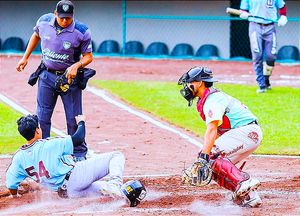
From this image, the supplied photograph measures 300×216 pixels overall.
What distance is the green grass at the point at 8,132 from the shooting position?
12.4 meters

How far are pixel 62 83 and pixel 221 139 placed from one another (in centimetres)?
224

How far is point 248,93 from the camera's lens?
57.1ft

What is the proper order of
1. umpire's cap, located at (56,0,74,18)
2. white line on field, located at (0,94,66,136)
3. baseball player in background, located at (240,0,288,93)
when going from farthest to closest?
baseball player in background, located at (240,0,288,93)
white line on field, located at (0,94,66,136)
umpire's cap, located at (56,0,74,18)

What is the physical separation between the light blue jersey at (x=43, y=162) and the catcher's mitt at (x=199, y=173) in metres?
1.21

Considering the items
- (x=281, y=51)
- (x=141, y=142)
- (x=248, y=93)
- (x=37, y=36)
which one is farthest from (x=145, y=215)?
(x=281, y=51)

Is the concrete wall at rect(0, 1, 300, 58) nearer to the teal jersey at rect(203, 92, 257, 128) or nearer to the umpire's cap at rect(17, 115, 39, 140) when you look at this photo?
the teal jersey at rect(203, 92, 257, 128)

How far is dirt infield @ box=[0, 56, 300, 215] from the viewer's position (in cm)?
874

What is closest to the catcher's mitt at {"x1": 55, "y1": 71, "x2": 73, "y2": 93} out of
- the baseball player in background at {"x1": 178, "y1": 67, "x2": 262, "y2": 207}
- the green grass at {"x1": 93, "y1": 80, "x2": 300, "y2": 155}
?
the baseball player in background at {"x1": 178, "y1": 67, "x2": 262, "y2": 207}

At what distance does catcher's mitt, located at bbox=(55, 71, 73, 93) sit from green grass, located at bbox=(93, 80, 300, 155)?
122 inches

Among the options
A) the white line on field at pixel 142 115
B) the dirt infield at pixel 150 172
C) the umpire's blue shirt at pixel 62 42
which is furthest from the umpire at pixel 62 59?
the white line on field at pixel 142 115

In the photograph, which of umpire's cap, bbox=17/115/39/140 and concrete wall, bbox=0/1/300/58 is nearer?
umpire's cap, bbox=17/115/39/140

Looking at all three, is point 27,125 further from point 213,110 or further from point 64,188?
point 213,110

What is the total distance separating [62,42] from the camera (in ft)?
34.3

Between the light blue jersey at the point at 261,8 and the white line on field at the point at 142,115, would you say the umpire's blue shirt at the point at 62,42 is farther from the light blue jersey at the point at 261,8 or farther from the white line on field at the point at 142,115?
the light blue jersey at the point at 261,8
